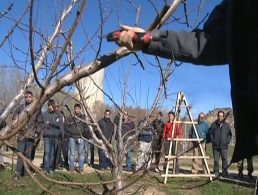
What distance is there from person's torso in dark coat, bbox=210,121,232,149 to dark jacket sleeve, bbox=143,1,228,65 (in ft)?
37.0

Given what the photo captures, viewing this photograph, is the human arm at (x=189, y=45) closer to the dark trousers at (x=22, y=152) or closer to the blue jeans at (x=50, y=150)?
the dark trousers at (x=22, y=152)

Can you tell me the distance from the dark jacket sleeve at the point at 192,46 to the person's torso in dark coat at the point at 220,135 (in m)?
11.3

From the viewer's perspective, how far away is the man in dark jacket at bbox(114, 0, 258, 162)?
1.60 meters

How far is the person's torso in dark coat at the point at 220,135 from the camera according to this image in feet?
42.3

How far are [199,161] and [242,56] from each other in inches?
503

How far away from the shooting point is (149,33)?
1718 millimetres

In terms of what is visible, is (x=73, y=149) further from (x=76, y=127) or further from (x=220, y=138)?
(x=76, y=127)

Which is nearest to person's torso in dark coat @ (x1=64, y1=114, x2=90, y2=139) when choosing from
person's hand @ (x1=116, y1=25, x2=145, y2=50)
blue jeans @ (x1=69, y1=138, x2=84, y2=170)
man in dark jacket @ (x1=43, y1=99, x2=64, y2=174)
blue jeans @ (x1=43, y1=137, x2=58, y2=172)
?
man in dark jacket @ (x1=43, y1=99, x2=64, y2=174)

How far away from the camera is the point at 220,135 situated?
13.0 meters

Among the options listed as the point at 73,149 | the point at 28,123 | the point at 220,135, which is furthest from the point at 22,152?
the point at 220,135

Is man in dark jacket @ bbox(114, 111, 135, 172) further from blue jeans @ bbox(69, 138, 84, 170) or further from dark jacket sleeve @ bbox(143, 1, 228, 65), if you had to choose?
dark jacket sleeve @ bbox(143, 1, 228, 65)

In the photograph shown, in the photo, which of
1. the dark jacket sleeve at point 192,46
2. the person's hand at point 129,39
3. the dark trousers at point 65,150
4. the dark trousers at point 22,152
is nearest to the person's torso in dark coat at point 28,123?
the dark trousers at point 22,152

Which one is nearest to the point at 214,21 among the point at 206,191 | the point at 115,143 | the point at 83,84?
the point at 83,84

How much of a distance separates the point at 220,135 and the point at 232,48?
38.0ft
